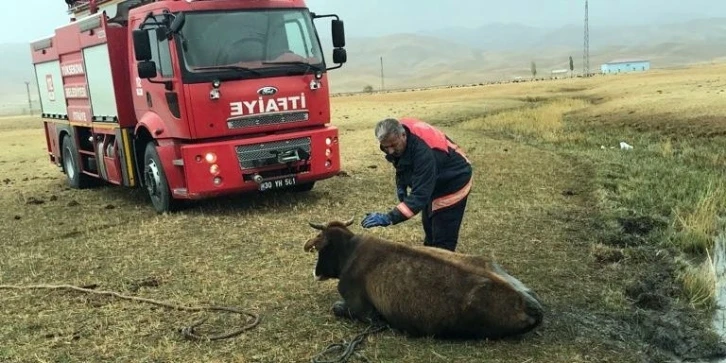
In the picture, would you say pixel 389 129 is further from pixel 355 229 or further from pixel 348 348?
pixel 355 229

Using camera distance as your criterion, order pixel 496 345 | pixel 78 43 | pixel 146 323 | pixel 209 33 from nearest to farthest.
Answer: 1. pixel 496 345
2. pixel 146 323
3. pixel 209 33
4. pixel 78 43

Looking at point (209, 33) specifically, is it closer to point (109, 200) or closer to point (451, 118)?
point (109, 200)

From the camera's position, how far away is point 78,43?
1213 centimetres

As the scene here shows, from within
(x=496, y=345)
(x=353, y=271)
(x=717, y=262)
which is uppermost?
(x=353, y=271)

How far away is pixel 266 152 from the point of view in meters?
9.94

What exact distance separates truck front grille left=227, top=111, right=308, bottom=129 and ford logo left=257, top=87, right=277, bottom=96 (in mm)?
305

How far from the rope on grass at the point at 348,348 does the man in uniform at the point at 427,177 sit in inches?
32.6

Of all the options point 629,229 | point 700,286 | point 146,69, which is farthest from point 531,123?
point 700,286

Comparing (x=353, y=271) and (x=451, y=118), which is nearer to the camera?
(x=353, y=271)

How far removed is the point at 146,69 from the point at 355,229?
3.53m

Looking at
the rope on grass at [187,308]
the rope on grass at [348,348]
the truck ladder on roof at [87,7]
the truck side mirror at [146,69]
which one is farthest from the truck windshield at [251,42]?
the rope on grass at [348,348]

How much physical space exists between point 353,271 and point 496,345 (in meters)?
1.35

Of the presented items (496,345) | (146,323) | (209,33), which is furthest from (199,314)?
(209,33)

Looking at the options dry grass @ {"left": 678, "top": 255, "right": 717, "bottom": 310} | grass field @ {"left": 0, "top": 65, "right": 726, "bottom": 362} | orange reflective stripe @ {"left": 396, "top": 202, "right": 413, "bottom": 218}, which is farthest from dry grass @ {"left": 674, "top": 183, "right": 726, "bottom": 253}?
orange reflective stripe @ {"left": 396, "top": 202, "right": 413, "bottom": 218}
